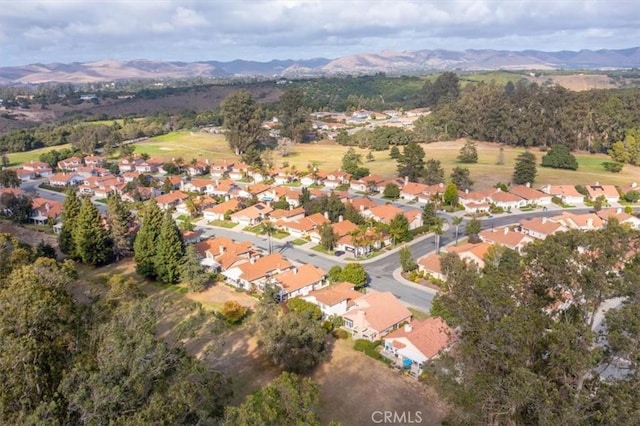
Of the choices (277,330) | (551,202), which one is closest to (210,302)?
(277,330)

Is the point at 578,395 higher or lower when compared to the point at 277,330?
higher

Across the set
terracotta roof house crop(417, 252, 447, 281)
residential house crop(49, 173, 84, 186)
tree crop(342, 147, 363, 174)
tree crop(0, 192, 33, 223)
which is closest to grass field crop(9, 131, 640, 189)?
tree crop(342, 147, 363, 174)

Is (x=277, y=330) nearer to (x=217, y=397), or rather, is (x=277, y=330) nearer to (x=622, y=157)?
(x=217, y=397)

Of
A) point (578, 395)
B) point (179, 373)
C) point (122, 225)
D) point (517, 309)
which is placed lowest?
point (122, 225)

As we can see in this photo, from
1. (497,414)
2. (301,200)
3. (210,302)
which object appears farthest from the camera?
(301,200)

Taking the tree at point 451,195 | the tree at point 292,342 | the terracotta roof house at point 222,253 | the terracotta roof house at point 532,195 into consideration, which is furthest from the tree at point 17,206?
the terracotta roof house at point 532,195

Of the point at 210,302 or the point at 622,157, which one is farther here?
the point at 622,157

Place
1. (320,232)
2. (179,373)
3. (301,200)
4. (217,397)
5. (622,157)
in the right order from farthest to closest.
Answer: (622,157) < (301,200) < (320,232) < (217,397) < (179,373)
